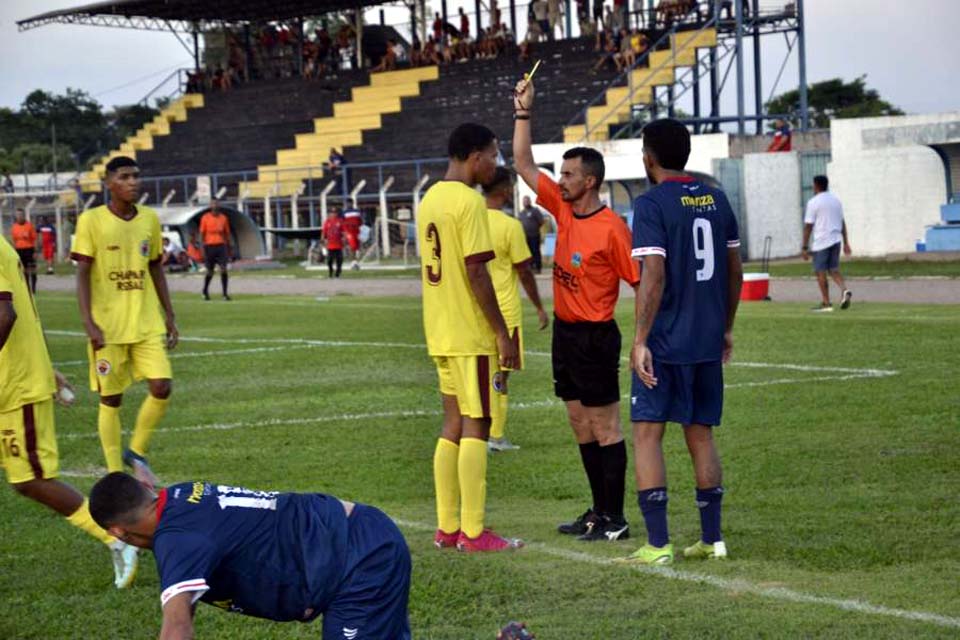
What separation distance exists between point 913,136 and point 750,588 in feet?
103

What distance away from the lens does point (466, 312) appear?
27.6 ft

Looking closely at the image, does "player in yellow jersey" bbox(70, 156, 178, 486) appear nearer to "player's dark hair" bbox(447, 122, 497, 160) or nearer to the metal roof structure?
"player's dark hair" bbox(447, 122, 497, 160)

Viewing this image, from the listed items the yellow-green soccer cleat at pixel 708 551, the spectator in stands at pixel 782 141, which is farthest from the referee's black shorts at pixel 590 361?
the spectator in stands at pixel 782 141

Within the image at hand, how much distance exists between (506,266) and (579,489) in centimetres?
242

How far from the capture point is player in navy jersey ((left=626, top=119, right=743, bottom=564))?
25.1ft

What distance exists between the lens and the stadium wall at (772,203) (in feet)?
130

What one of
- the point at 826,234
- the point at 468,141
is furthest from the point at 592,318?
the point at 826,234

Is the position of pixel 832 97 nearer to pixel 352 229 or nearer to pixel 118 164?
pixel 352 229

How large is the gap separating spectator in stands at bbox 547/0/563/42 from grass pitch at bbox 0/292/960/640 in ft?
112

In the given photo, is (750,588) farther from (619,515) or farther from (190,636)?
(190,636)

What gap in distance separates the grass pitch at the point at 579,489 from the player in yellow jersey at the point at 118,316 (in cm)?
66

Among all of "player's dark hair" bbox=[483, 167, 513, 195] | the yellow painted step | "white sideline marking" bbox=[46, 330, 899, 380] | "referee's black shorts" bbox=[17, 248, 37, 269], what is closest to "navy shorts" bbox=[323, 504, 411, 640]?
"player's dark hair" bbox=[483, 167, 513, 195]

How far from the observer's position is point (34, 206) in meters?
63.2

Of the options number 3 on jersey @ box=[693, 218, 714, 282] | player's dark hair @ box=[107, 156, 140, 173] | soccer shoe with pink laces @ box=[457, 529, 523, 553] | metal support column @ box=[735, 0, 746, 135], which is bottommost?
soccer shoe with pink laces @ box=[457, 529, 523, 553]
